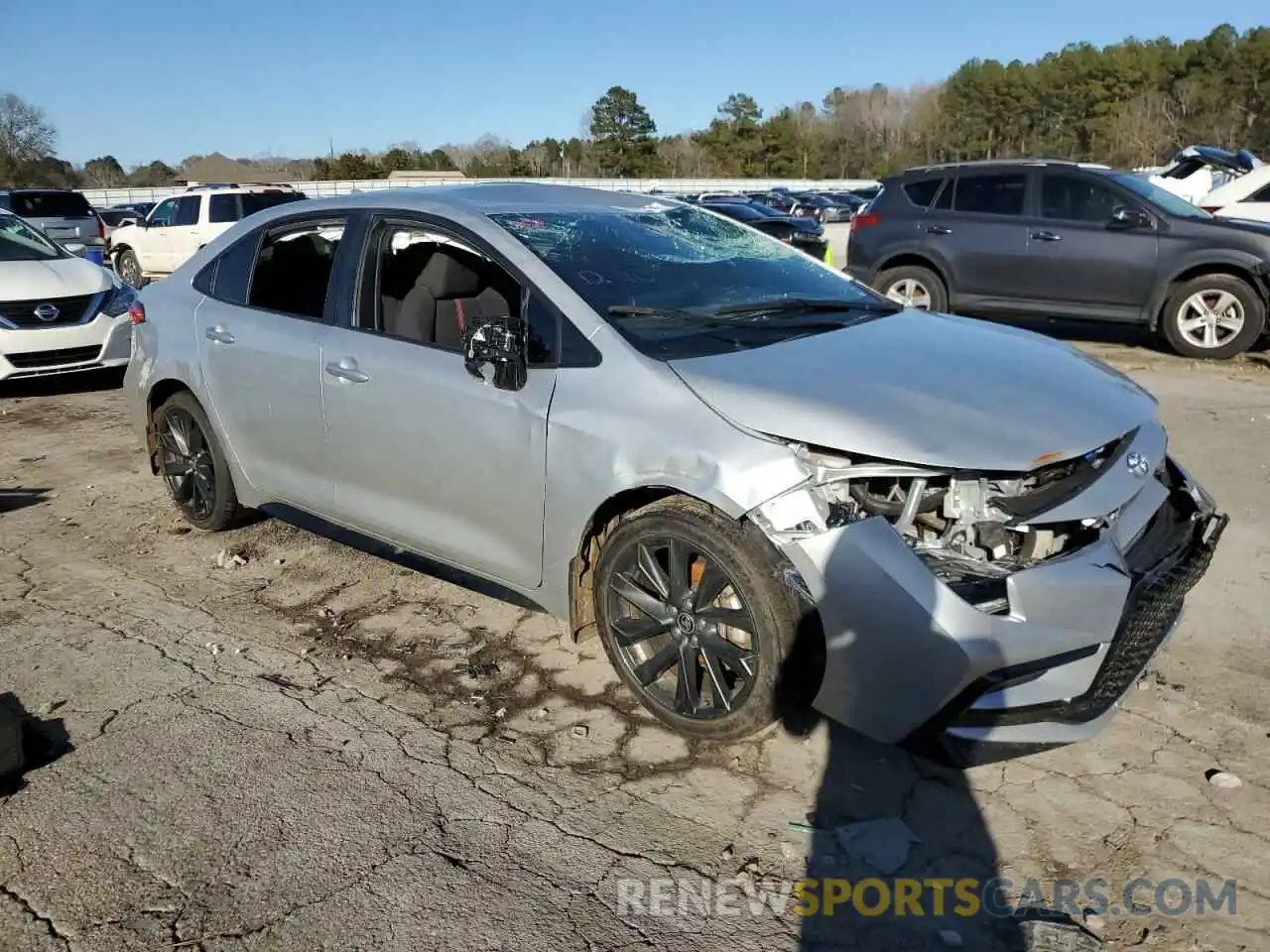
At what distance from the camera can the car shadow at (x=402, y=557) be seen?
3756mm

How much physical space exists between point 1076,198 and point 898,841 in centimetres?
868

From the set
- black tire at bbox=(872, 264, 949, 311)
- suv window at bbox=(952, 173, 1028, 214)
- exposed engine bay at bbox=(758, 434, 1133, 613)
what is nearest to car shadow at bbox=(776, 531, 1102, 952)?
exposed engine bay at bbox=(758, 434, 1133, 613)

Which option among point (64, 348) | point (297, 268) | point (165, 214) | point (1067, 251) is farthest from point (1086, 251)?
point (165, 214)

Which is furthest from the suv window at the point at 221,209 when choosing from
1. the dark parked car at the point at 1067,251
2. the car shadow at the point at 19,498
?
the car shadow at the point at 19,498

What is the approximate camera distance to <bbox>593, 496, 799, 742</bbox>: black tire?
2957mm

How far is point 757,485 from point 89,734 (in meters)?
2.40

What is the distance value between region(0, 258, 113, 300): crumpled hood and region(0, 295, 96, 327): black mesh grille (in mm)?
38

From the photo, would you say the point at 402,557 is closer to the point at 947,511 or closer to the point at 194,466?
the point at 194,466

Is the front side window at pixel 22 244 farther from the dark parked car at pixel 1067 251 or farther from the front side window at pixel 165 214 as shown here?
the front side window at pixel 165 214

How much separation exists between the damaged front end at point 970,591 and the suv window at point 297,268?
7.84 ft

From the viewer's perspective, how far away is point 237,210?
18.1 meters

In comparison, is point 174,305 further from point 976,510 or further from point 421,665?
point 976,510

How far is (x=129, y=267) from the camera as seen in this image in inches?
788

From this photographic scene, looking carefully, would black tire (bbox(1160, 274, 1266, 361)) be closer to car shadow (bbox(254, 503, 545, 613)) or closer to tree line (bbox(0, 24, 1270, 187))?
car shadow (bbox(254, 503, 545, 613))
